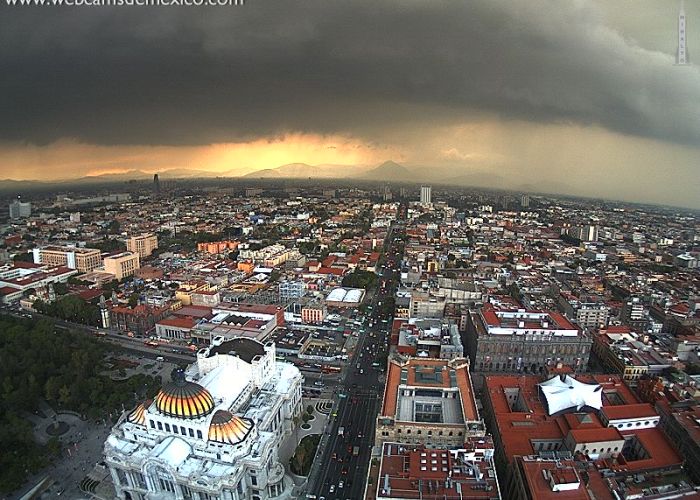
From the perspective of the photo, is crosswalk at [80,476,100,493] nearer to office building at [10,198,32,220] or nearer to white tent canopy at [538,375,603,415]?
white tent canopy at [538,375,603,415]

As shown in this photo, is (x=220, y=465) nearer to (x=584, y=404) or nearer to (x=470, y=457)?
(x=470, y=457)

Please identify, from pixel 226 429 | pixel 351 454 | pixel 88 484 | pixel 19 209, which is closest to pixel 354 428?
pixel 351 454

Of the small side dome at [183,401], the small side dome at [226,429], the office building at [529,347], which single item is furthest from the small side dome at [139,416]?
the office building at [529,347]

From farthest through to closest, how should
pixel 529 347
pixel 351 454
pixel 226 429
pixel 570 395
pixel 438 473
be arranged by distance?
pixel 529 347 < pixel 570 395 < pixel 351 454 < pixel 226 429 < pixel 438 473

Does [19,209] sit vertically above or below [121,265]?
above

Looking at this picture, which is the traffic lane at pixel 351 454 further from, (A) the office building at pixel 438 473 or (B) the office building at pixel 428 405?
(A) the office building at pixel 438 473

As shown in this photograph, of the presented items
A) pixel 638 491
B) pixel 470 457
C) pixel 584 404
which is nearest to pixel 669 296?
pixel 584 404

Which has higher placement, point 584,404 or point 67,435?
point 584,404

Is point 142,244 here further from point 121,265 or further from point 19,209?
→ point 19,209
